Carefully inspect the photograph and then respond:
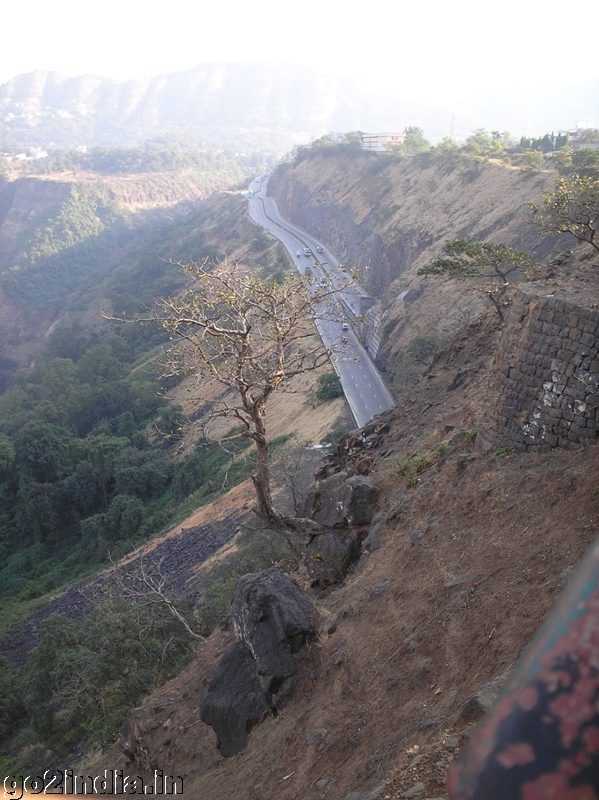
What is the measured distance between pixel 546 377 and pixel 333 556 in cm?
444

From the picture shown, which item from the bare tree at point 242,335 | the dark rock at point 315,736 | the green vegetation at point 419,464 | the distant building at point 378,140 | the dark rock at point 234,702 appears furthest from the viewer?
the distant building at point 378,140

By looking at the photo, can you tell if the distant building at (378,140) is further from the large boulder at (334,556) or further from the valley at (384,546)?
the large boulder at (334,556)

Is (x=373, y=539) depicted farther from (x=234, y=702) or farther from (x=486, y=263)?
(x=486, y=263)

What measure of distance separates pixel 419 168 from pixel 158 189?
86.2 m

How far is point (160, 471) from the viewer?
3206 centimetres

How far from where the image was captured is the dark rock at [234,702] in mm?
7207

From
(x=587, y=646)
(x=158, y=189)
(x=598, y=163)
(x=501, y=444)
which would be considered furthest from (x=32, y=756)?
(x=158, y=189)

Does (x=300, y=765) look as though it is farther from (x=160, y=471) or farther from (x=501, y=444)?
(x=160, y=471)

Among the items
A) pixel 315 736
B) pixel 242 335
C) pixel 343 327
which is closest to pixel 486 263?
pixel 242 335

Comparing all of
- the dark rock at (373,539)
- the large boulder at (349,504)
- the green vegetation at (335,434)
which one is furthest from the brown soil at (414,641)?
the green vegetation at (335,434)

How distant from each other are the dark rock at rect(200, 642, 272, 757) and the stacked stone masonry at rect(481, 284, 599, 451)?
14.9 feet

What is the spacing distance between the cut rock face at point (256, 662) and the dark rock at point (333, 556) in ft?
6.92

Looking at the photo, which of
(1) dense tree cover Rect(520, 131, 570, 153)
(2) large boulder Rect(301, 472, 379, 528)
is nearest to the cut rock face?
(2) large boulder Rect(301, 472, 379, 528)

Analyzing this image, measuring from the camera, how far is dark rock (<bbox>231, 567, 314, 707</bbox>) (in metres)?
7.25
